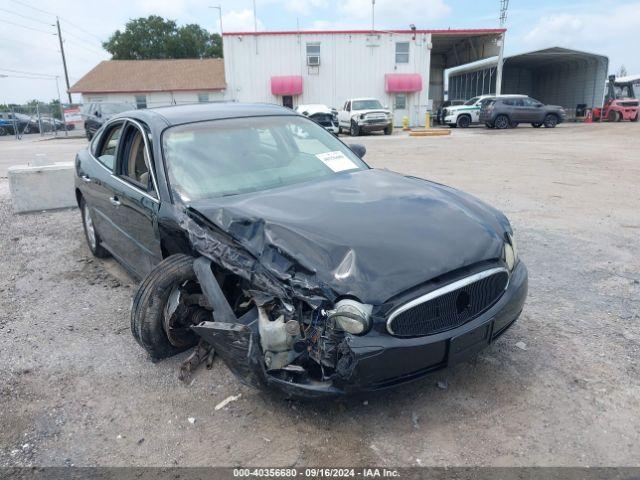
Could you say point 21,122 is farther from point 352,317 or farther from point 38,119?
point 352,317

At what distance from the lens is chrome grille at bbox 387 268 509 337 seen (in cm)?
243

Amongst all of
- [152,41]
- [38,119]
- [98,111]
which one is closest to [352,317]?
[98,111]

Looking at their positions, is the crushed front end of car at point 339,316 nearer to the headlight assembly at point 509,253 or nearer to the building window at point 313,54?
the headlight assembly at point 509,253

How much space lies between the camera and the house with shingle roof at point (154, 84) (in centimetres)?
3744

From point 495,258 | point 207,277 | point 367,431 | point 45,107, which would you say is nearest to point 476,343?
point 495,258

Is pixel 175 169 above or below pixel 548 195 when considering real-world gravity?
above

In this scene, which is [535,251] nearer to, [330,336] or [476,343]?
[476,343]

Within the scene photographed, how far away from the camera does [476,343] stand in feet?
8.75

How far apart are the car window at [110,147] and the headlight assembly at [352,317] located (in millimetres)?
2943

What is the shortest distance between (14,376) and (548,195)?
780 cm

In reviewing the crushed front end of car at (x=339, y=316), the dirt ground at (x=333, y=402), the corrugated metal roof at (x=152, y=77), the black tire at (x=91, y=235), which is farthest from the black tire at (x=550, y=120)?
the crushed front end of car at (x=339, y=316)

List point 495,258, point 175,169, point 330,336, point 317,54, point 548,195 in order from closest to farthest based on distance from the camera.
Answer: point 330,336 < point 495,258 < point 175,169 < point 548,195 < point 317,54

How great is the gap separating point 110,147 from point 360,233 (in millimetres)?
3188

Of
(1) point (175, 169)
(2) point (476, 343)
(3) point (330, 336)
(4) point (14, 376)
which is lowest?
(4) point (14, 376)
